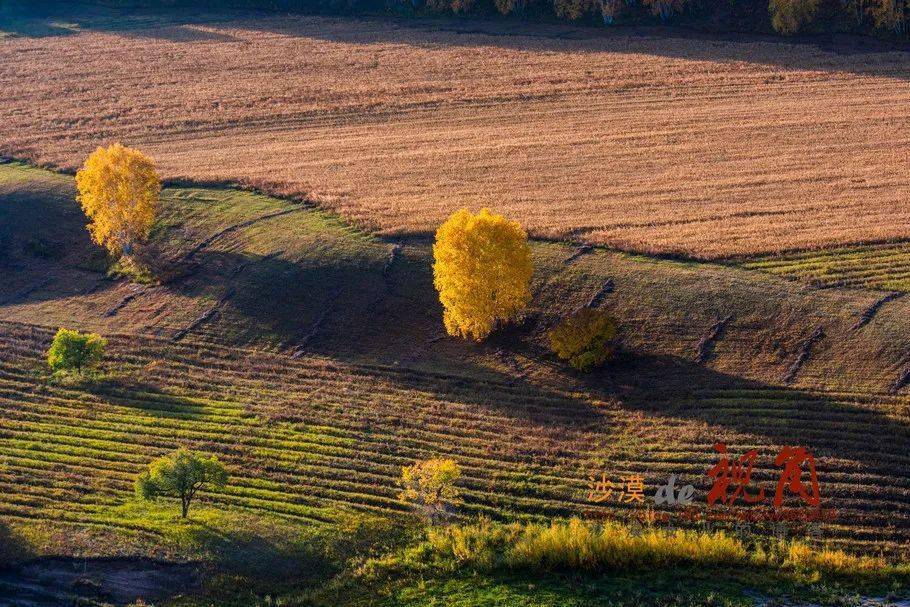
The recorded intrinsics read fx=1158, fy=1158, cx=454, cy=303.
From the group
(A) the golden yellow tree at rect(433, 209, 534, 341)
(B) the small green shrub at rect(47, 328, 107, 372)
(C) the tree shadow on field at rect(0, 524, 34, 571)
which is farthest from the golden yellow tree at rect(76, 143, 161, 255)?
(C) the tree shadow on field at rect(0, 524, 34, 571)

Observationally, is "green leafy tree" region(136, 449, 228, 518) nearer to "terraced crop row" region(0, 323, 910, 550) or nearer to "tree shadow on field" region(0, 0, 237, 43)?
"terraced crop row" region(0, 323, 910, 550)

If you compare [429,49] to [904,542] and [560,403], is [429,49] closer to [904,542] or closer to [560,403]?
[560,403]

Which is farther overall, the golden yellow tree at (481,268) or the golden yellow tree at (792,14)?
the golden yellow tree at (792,14)

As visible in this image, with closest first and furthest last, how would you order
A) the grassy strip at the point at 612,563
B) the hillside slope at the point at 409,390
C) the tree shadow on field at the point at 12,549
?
the grassy strip at the point at 612,563 → the tree shadow on field at the point at 12,549 → the hillside slope at the point at 409,390

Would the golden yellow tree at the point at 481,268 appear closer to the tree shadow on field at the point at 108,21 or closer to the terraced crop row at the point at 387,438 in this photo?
the terraced crop row at the point at 387,438

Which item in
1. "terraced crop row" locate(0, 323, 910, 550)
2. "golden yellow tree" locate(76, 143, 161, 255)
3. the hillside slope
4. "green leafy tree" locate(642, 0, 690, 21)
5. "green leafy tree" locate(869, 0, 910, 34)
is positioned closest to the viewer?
Answer: "terraced crop row" locate(0, 323, 910, 550)

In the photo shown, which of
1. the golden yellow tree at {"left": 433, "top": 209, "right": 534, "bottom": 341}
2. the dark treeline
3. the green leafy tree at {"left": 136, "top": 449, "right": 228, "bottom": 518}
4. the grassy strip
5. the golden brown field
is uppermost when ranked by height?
the dark treeline

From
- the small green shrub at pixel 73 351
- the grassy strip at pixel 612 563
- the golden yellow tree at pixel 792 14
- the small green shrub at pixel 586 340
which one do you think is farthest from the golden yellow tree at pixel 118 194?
the golden yellow tree at pixel 792 14

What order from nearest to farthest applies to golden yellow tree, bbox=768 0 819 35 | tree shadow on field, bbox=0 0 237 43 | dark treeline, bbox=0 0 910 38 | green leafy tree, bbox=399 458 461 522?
green leafy tree, bbox=399 458 461 522 < dark treeline, bbox=0 0 910 38 < golden yellow tree, bbox=768 0 819 35 < tree shadow on field, bbox=0 0 237 43
